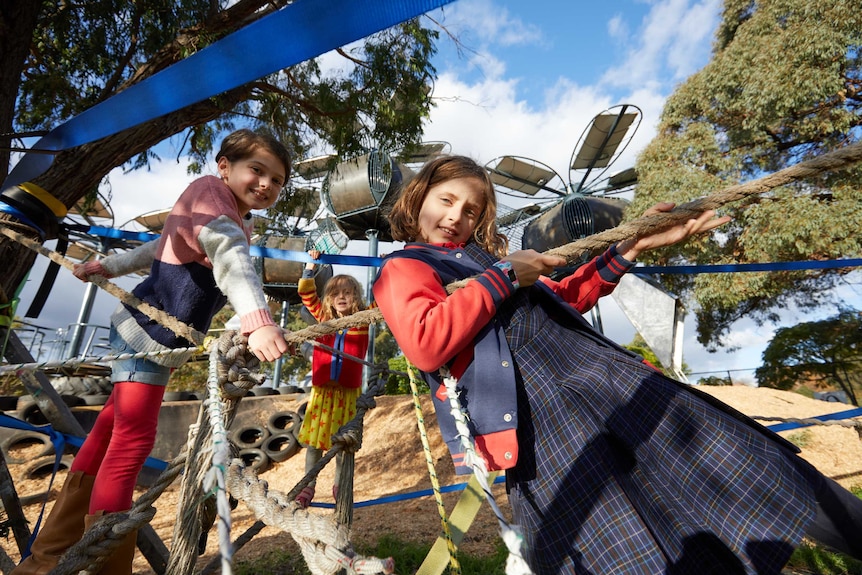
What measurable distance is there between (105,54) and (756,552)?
600cm

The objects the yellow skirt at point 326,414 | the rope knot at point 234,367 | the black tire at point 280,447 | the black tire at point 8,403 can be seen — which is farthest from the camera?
the black tire at point 280,447

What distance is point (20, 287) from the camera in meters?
2.86

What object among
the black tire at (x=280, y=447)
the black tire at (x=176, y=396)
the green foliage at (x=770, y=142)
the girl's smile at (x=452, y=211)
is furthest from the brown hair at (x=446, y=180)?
the green foliage at (x=770, y=142)

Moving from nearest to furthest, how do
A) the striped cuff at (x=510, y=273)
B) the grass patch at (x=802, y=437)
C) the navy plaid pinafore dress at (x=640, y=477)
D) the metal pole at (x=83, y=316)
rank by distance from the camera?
the navy plaid pinafore dress at (x=640, y=477) → the striped cuff at (x=510, y=273) → the grass patch at (x=802, y=437) → the metal pole at (x=83, y=316)

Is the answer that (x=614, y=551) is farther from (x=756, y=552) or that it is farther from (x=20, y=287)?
(x=20, y=287)

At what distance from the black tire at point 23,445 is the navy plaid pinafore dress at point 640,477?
7779mm

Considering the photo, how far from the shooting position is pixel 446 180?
1508mm

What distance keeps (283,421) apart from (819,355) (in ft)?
42.2

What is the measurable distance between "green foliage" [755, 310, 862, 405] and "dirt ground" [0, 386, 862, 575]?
4.75 m

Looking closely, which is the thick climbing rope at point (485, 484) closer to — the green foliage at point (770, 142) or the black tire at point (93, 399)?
the black tire at point (93, 399)

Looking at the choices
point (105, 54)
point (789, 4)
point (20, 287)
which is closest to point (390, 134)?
point (105, 54)

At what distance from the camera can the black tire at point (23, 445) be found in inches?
250

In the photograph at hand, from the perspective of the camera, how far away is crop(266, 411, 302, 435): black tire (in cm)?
739

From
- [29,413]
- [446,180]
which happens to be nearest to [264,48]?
[446,180]
